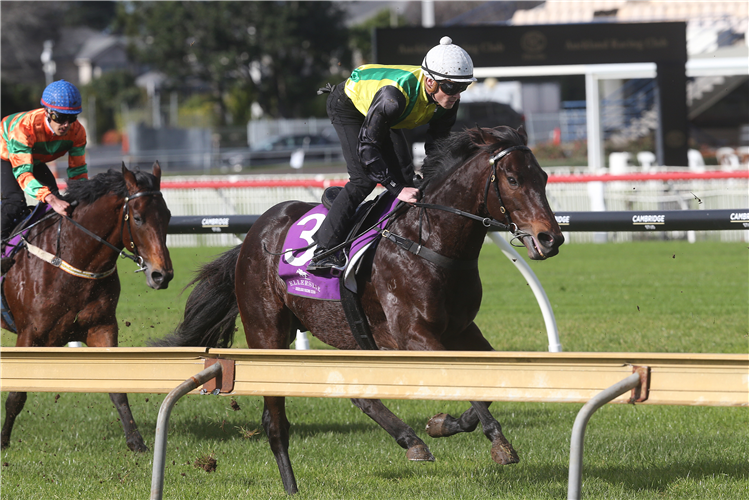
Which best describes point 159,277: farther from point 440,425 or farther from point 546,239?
point 546,239

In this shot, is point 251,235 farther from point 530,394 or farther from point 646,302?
point 646,302

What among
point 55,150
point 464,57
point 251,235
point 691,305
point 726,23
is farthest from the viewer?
point 726,23

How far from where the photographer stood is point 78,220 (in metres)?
5.04

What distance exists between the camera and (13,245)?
5.12 meters

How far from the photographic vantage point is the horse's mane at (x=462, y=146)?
12.4 feet

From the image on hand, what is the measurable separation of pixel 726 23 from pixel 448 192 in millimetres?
23352

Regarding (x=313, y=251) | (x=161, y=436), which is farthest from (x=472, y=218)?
(x=161, y=436)

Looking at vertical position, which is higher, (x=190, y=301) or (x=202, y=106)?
(x=202, y=106)

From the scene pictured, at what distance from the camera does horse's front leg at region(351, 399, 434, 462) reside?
3814 mm

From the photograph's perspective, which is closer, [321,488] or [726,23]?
[321,488]

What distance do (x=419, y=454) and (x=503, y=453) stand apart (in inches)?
16.9

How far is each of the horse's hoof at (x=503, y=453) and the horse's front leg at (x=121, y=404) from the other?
2.15 meters

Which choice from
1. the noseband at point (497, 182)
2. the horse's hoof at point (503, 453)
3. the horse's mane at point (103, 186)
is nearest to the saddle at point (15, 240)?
the horse's mane at point (103, 186)

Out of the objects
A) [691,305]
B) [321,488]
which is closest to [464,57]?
[321,488]
